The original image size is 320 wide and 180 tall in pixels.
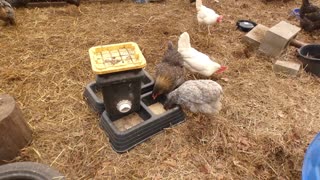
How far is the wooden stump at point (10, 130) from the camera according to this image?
221cm

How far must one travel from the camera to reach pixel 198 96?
271 centimetres

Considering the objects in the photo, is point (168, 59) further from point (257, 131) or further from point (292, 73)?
point (292, 73)

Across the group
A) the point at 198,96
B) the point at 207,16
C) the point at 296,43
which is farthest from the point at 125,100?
the point at 296,43

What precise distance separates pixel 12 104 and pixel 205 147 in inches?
70.4

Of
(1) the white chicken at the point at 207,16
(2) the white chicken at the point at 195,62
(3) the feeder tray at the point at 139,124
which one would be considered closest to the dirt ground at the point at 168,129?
(3) the feeder tray at the point at 139,124

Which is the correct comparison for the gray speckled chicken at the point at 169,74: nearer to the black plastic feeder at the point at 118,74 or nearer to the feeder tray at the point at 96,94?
the feeder tray at the point at 96,94

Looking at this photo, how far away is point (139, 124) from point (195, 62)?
A: 1.14m

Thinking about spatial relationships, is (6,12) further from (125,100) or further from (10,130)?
(125,100)

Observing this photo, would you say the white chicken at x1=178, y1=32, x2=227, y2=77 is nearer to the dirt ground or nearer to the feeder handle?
the dirt ground

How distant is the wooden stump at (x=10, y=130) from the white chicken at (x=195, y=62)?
1.92m

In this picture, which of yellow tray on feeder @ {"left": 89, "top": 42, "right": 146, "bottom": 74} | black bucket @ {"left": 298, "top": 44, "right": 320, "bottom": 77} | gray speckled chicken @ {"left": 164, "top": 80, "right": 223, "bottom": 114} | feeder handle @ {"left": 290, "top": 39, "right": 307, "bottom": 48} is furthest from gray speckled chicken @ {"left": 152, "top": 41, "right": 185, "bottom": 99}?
feeder handle @ {"left": 290, "top": 39, "right": 307, "bottom": 48}

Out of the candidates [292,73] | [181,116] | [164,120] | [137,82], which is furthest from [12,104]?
[292,73]

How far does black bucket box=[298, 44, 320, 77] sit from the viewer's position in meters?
3.59

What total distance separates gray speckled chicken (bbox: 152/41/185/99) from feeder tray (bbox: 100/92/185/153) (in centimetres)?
17
